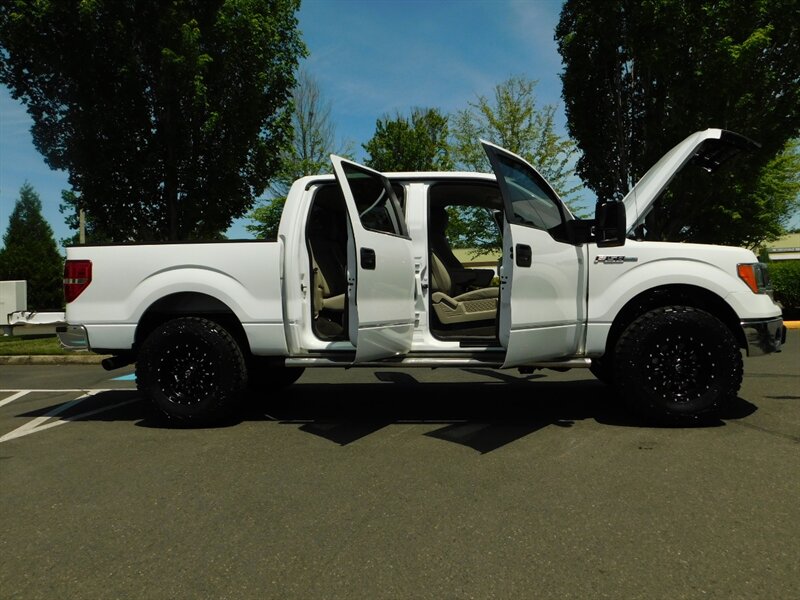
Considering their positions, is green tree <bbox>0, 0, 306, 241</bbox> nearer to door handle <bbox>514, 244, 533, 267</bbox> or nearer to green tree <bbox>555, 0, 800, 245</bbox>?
green tree <bbox>555, 0, 800, 245</bbox>

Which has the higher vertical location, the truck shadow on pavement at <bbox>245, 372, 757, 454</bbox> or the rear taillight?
the rear taillight

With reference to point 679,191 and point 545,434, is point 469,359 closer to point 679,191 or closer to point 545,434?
point 545,434

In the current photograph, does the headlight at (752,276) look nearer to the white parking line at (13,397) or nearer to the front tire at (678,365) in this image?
the front tire at (678,365)

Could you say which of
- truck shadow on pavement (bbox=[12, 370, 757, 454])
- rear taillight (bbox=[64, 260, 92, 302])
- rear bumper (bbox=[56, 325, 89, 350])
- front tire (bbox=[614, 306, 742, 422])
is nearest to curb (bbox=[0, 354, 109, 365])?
truck shadow on pavement (bbox=[12, 370, 757, 454])

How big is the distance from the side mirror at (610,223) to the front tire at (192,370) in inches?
117

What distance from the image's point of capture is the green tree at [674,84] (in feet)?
42.4

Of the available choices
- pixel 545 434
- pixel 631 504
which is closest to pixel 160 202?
pixel 545 434

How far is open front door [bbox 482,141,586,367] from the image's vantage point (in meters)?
4.20

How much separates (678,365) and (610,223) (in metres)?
1.19

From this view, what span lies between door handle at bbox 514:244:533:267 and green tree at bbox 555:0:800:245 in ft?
23.5

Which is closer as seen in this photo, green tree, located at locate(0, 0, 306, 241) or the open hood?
the open hood

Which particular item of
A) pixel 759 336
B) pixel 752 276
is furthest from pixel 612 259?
pixel 759 336

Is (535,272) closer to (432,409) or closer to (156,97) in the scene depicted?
(432,409)

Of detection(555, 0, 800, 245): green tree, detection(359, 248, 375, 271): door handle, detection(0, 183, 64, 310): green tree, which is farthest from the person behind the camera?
detection(0, 183, 64, 310): green tree
